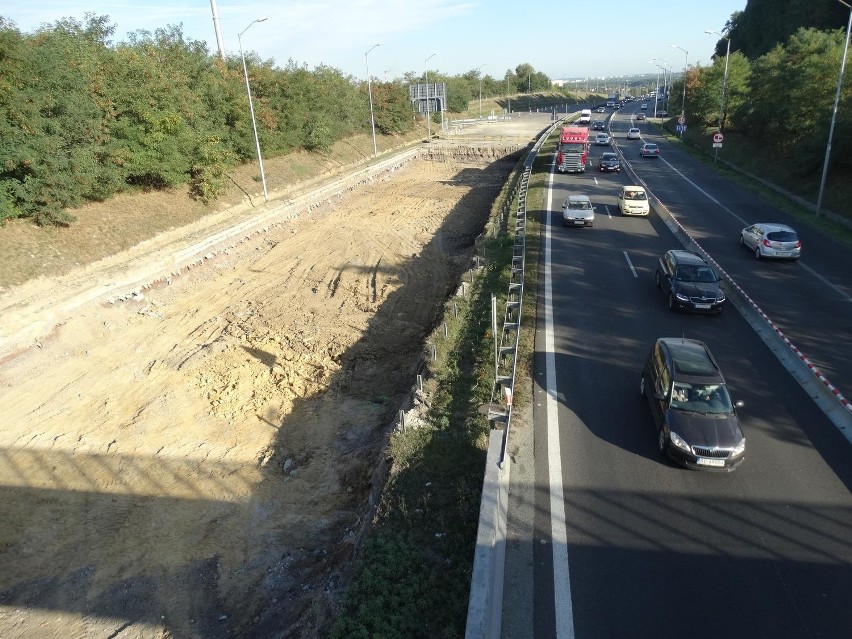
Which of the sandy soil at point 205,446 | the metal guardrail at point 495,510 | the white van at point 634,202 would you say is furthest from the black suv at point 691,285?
the white van at point 634,202

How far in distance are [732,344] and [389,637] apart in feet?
38.8

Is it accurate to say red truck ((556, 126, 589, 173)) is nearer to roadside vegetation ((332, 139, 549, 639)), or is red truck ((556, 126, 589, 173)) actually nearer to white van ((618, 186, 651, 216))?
white van ((618, 186, 651, 216))

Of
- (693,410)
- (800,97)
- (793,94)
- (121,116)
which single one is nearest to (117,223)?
(121,116)

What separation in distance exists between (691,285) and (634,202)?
13.0 m

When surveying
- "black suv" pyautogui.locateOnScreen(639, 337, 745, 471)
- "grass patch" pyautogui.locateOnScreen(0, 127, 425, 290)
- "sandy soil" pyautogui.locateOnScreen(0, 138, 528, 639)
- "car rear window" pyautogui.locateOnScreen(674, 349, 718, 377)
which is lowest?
"sandy soil" pyautogui.locateOnScreen(0, 138, 528, 639)

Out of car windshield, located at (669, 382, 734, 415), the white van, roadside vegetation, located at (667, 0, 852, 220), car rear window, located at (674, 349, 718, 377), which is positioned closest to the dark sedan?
roadside vegetation, located at (667, 0, 852, 220)

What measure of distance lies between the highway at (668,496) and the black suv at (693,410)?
437 mm

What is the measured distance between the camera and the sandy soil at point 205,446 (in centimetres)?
967

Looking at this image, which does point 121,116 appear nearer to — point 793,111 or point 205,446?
point 205,446

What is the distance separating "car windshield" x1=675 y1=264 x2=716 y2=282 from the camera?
55.4ft

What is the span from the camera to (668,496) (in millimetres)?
9539

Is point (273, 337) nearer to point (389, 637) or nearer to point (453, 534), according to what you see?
point (453, 534)

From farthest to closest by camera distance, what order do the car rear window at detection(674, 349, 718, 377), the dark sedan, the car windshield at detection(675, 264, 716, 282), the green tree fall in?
the dark sedan, the green tree, the car windshield at detection(675, 264, 716, 282), the car rear window at detection(674, 349, 718, 377)

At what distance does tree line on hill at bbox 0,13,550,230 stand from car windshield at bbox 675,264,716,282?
2326cm
